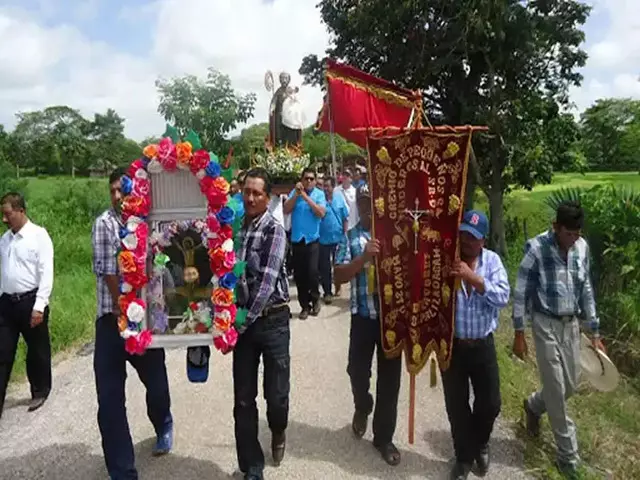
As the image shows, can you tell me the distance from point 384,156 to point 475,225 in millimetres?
745

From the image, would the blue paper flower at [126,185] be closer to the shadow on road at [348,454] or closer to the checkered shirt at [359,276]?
the checkered shirt at [359,276]

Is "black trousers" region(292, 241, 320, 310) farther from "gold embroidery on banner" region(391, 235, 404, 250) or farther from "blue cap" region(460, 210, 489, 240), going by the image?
"blue cap" region(460, 210, 489, 240)

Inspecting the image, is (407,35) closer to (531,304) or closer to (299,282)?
(299,282)

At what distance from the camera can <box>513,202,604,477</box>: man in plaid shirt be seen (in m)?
4.30

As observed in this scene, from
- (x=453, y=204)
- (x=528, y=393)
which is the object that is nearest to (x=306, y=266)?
(x=528, y=393)

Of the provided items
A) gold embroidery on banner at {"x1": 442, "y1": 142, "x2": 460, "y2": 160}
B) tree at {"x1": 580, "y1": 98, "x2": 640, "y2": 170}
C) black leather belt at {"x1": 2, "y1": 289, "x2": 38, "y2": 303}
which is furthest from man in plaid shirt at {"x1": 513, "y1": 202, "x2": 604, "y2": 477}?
tree at {"x1": 580, "y1": 98, "x2": 640, "y2": 170}

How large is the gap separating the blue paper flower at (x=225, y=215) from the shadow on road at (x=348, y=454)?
6.11 feet

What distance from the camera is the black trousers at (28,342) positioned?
5512 millimetres

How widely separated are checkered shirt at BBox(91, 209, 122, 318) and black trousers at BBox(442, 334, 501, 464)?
7.28 feet

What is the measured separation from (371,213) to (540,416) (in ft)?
6.85

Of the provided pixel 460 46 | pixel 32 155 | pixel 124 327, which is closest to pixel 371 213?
pixel 124 327

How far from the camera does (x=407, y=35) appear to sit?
59.1 ft

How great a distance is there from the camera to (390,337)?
434 cm

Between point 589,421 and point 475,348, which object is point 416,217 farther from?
point 589,421
